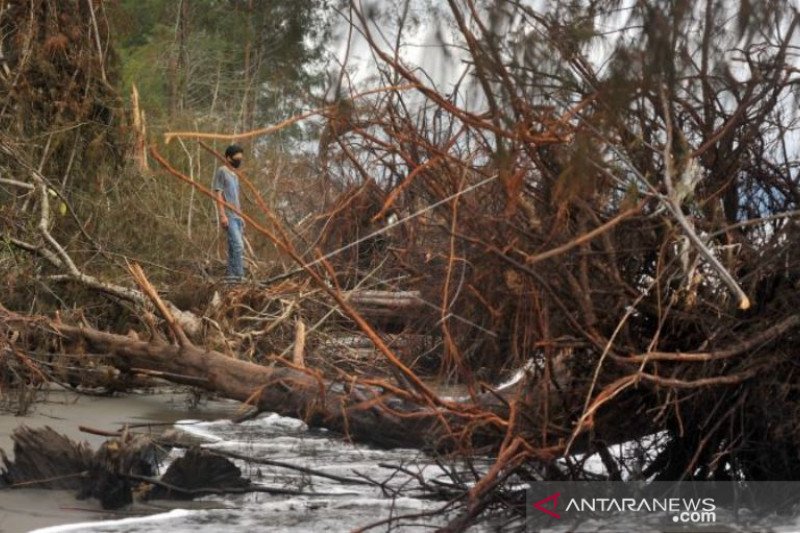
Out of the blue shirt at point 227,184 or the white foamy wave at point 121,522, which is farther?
the blue shirt at point 227,184

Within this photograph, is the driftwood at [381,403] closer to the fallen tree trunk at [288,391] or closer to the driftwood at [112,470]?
the fallen tree trunk at [288,391]

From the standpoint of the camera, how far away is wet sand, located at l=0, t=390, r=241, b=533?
5145 millimetres

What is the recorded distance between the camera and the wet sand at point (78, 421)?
5.14m

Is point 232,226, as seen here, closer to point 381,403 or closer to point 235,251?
point 235,251

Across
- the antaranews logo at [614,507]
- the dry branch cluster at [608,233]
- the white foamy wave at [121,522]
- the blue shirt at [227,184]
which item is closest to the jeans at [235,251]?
A: the blue shirt at [227,184]

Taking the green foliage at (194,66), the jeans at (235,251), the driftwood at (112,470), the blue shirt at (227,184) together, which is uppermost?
the green foliage at (194,66)

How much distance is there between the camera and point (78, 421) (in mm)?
7551

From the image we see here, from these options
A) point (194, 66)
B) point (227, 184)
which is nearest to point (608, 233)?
point (227, 184)

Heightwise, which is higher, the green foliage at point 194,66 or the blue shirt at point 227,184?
the green foliage at point 194,66

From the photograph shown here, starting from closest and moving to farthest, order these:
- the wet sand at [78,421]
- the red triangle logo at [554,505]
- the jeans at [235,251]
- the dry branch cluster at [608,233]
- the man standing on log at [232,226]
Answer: the dry branch cluster at [608,233] → the red triangle logo at [554,505] → the wet sand at [78,421] → the man standing on log at [232,226] → the jeans at [235,251]

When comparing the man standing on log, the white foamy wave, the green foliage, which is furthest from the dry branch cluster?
the green foliage

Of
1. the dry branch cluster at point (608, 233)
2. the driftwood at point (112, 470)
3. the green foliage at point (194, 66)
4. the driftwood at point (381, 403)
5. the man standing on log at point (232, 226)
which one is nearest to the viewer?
the dry branch cluster at point (608, 233)

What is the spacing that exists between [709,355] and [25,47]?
843 cm

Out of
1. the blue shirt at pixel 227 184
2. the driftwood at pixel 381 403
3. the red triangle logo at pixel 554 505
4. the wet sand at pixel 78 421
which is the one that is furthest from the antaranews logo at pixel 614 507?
the blue shirt at pixel 227 184
